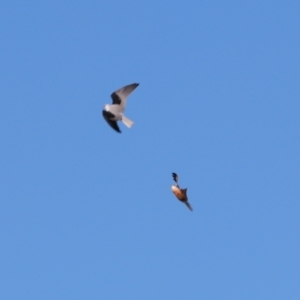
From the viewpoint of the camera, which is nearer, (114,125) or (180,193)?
(180,193)

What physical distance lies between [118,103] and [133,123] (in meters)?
1.99

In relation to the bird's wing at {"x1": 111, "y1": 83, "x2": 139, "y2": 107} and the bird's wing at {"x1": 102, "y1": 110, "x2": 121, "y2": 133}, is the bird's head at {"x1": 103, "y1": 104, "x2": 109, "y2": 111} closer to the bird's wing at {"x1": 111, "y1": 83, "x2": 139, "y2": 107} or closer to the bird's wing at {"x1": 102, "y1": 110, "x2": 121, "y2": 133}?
the bird's wing at {"x1": 102, "y1": 110, "x2": 121, "y2": 133}

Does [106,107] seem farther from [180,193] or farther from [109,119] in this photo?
[180,193]

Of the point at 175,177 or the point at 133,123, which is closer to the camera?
the point at 175,177

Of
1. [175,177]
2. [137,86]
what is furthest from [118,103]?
[175,177]

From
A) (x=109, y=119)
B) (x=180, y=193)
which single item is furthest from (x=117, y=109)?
(x=180, y=193)

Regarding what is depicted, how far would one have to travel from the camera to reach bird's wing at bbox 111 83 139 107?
2422cm

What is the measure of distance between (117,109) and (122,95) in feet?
3.29

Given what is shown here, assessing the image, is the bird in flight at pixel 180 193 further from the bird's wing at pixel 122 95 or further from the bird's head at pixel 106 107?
the bird's wing at pixel 122 95

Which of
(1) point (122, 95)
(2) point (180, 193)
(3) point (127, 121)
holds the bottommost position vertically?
(2) point (180, 193)

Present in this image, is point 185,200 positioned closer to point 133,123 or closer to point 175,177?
point 175,177

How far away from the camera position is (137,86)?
81.7 ft

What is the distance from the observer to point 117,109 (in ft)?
77.6

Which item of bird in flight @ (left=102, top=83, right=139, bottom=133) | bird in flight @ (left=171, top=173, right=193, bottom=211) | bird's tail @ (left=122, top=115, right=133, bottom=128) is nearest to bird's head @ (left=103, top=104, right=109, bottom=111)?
bird in flight @ (left=102, top=83, right=139, bottom=133)
